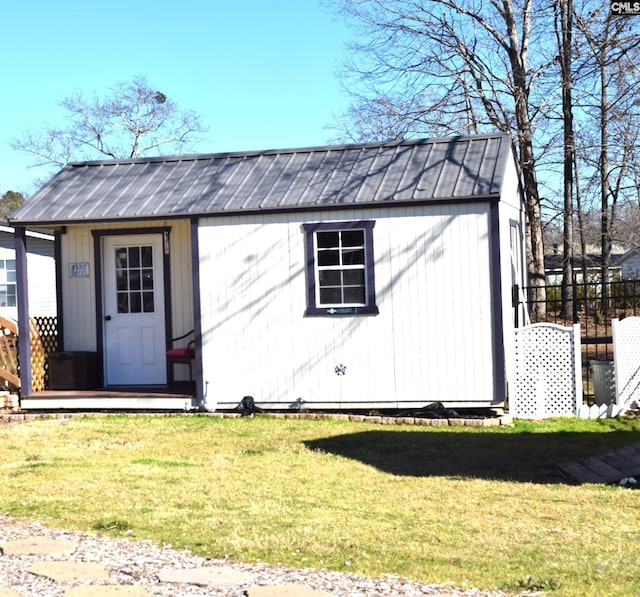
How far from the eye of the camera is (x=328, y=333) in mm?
12102

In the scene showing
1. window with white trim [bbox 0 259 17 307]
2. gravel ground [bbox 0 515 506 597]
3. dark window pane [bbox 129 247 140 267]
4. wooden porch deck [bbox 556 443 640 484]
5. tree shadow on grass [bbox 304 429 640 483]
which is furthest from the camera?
window with white trim [bbox 0 259 17 307]

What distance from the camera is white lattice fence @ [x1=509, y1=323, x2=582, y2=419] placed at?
11.8 meters

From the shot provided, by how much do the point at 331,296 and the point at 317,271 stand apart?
36cm

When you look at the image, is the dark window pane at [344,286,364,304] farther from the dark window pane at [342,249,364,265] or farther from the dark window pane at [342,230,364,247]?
the dark window pane at [342,230,364,247]

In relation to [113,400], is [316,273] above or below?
above

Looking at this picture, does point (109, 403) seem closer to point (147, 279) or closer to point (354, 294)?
point (147, 279)

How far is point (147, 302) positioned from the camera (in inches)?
535

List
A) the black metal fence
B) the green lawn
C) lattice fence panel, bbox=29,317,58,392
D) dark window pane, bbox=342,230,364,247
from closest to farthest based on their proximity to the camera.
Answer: the green lawn
dark window pane, bbox=342,230,364,247
lattice fence panel, bbox=29,317,58,392
the black metal fence

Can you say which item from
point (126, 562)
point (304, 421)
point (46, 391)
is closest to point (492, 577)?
point (126, 562)

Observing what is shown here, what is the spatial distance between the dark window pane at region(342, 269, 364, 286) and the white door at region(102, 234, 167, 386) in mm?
2921

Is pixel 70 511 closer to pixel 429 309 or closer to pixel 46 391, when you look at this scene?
pixel 429 309

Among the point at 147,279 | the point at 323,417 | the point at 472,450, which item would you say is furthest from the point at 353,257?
the point at 472,450

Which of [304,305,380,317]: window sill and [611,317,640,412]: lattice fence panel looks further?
[304,305,380,317]: window sill

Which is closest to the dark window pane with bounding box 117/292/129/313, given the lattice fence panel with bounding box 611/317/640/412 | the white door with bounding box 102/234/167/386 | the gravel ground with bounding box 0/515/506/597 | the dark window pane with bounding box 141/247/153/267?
the white door with bounding box 102/234/167/386
